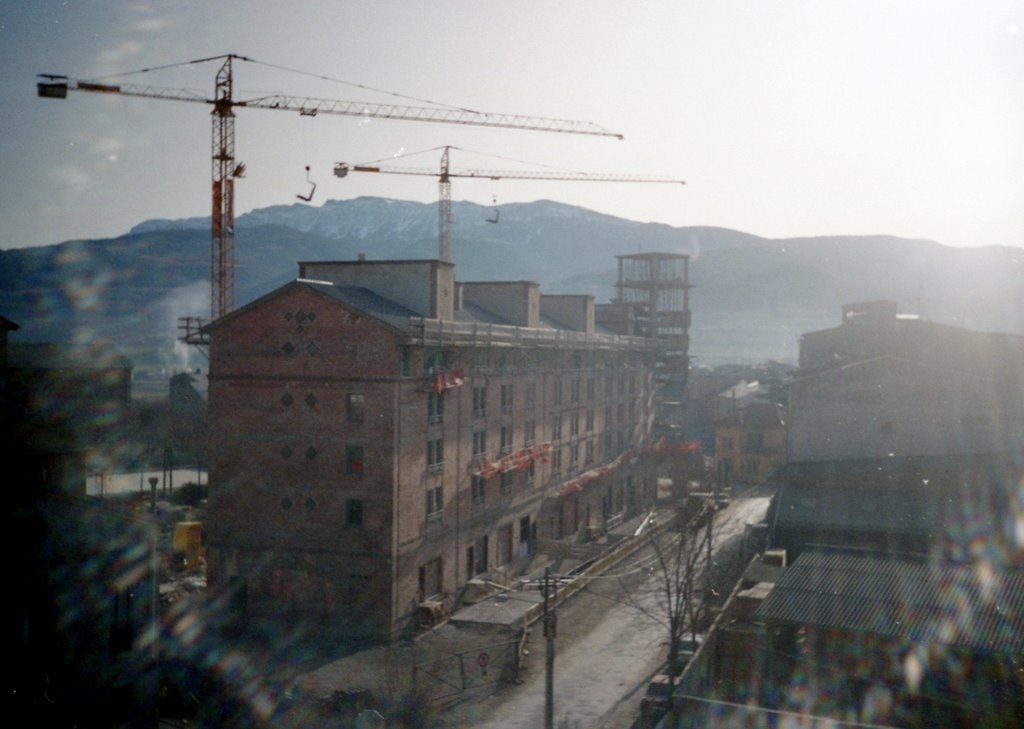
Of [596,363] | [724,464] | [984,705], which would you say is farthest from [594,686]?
[724,464]

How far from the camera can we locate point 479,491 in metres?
36.1

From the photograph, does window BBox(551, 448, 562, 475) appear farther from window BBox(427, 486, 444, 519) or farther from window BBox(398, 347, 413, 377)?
window BBox(398, 347, 413, 377)

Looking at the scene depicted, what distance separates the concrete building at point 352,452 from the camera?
2941 cm

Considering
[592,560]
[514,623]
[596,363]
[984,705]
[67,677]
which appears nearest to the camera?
[67,677]

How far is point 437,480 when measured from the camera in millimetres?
32406

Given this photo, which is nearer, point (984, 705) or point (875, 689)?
point (984, 705)

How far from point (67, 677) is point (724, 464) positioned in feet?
172

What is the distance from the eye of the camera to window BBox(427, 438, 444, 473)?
32.0m

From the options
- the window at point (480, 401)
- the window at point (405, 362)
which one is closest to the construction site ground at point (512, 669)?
the window at point (480, 401)

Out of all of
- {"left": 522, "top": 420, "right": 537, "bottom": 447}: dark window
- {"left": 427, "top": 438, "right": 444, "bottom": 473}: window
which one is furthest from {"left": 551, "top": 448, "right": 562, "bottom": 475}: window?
{"left": 427, "top": 438, "right": 444, "bottom": 473}: window

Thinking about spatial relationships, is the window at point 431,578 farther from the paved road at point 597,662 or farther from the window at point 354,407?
the window at point 354,407

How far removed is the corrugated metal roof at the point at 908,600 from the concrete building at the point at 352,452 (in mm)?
13025

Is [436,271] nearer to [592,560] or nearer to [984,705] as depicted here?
[592,560]

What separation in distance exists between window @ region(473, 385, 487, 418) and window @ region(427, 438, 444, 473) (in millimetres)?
3339
